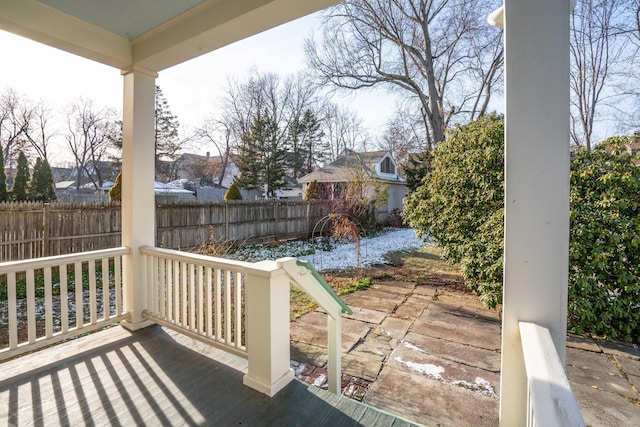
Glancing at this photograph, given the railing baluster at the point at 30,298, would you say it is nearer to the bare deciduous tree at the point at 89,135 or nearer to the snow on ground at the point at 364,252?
the snow on ground at the point at 364,252

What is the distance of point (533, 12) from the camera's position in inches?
46.9

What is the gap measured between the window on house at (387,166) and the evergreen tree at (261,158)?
5.95 m

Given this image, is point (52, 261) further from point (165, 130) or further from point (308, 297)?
point (165, 130)

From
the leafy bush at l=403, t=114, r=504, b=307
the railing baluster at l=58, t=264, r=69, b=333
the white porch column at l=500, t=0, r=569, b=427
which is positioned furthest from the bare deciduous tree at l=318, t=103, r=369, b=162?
the white porch column at l=500, t=0, r=569, b=427

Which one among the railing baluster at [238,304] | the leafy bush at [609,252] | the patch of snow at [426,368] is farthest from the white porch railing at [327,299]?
the leafy bush at [609,252]

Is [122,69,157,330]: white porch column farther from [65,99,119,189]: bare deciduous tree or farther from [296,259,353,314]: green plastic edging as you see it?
[65,99,119,189]: bare deciduous tree

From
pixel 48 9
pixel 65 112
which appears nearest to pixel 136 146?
pixel 48 9

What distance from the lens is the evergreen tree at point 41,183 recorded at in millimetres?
13016

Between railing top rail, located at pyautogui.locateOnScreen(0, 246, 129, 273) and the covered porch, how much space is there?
0.01 meters

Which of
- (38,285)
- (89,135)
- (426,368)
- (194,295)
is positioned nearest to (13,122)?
(89,135)

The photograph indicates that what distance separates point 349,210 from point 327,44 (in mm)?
6693

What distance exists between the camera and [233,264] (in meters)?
2.53

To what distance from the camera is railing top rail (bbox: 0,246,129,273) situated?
2.45m

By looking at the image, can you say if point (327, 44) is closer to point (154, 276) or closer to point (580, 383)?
point (154, 276)
